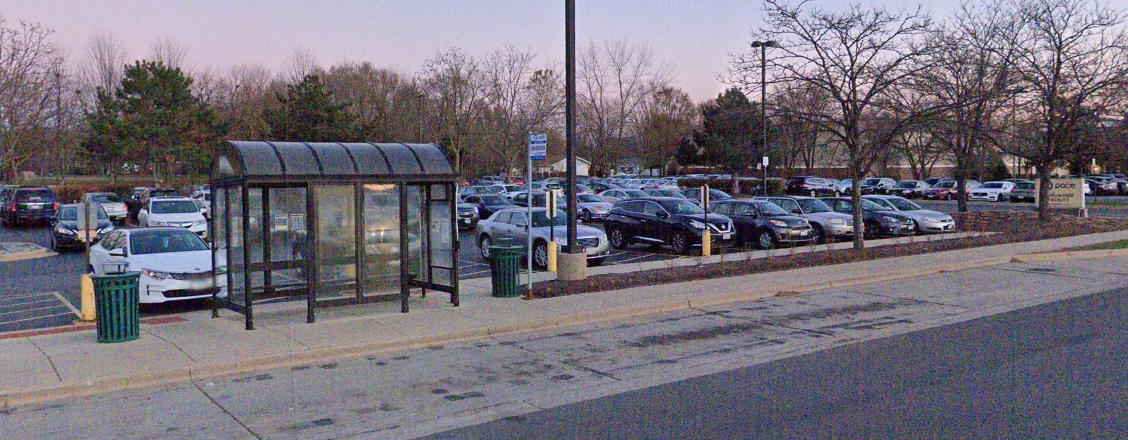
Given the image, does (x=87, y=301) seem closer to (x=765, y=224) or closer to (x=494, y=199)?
(x=765, y=224)

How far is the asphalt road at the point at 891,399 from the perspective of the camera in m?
6.52

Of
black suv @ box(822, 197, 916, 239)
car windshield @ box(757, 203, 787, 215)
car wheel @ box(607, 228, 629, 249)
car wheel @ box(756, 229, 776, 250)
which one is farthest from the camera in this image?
black suv @ box(822, 197, 916, 239)

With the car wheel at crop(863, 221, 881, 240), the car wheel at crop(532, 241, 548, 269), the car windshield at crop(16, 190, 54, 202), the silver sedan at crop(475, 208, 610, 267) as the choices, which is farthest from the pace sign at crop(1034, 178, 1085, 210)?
the car windshield at crop(16, 190, 54, 202)

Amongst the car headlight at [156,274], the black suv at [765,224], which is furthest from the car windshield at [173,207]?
the black suv at [765,224]

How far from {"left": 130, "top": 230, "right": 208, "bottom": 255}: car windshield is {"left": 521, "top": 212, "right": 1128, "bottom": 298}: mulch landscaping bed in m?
6.13

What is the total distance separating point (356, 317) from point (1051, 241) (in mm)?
20573

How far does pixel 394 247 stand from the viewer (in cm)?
1280

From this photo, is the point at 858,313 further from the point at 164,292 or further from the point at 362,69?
the point at 362,69

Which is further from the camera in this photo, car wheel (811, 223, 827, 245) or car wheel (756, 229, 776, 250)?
car wheel (811, 223, 827, 245)

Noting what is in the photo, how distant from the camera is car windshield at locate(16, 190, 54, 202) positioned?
34.0m

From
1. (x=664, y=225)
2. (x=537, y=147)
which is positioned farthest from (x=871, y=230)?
(x=537, y=147)

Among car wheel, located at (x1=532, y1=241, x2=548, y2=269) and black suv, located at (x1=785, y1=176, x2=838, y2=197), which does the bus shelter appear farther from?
black suv, located at (x1=785, y1=176, x2=838, y2=197)

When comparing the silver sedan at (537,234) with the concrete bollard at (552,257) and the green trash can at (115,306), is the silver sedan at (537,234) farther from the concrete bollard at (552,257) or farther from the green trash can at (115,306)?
the green trash can at (115,306)

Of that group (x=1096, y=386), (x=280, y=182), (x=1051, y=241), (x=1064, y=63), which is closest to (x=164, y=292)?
(x=280, y=182)
